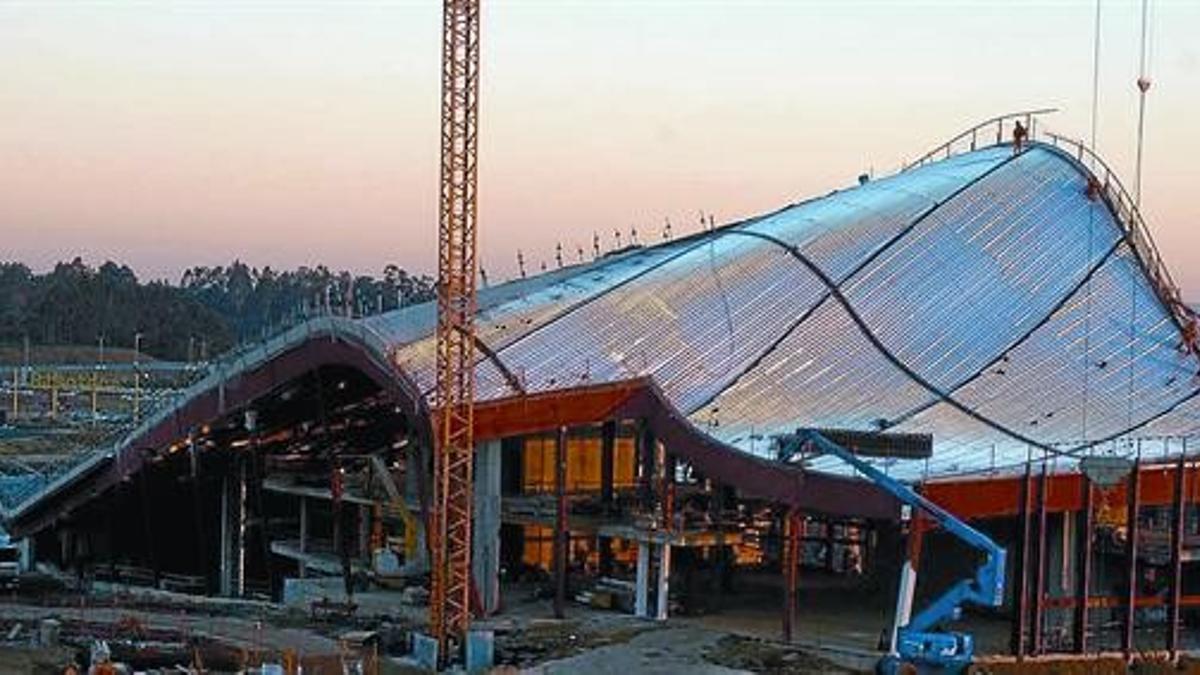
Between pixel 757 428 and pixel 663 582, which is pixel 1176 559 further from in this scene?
pixel 663 582

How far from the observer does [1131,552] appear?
38.2 meters

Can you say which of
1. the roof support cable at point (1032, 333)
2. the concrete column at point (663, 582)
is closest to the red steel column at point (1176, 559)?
the roof support cable at point (1032, 333)

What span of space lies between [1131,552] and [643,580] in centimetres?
1164

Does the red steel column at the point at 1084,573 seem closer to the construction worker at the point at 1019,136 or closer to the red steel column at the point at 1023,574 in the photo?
the red steel column at the point at 1023,574

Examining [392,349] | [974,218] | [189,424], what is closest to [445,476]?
[392,349]

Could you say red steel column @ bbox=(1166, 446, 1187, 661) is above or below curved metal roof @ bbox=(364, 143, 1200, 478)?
below

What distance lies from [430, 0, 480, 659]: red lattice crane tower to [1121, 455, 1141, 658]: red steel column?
49.1ft

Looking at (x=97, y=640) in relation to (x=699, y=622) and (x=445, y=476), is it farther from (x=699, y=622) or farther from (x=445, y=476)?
(x=699, y=622)

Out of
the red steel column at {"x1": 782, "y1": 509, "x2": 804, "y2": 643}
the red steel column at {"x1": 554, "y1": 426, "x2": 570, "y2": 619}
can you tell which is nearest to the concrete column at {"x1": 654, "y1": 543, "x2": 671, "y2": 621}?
the red steel column at {"x1": 554, "y1": 426, "x2": 570, "y2": 619}

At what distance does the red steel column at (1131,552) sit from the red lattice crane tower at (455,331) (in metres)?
15.0

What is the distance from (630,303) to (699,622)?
35.2 feet

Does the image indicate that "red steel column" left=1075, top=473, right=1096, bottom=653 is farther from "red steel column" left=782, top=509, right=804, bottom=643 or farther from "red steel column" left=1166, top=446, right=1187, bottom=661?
"red steel column" left=782, top=509, right=804, bottom=643

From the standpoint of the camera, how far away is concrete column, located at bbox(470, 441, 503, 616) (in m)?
41.8

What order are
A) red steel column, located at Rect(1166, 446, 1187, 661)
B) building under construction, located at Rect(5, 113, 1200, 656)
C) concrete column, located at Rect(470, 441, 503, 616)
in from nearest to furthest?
red steel column, located at Rect(1166, 446, 1187, 661)
building under construction, located at Rect(5, 113, 1200, 656)
concrete column, located at Rect(470, 441, 503, 616)
